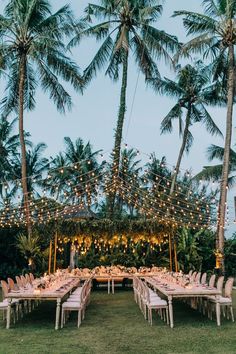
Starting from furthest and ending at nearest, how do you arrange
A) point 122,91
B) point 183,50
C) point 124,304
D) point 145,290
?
point 122,91
point 183,50
point 124,304
point 145,290

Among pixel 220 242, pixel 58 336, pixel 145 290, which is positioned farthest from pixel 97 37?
pixel 58 336

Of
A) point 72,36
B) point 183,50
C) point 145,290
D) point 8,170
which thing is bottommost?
point 145,290

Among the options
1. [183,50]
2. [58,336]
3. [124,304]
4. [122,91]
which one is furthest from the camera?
[122,91]

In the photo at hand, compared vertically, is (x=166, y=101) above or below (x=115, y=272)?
above

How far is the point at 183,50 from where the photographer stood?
57.8 ft

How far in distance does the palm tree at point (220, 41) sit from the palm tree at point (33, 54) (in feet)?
15.2

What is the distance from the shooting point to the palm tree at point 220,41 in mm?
16547

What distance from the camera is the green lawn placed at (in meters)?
6.64

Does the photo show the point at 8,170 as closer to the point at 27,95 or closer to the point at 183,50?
the point at 27,95

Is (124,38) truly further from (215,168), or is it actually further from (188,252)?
(215,168)

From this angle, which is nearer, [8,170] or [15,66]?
[15,66]

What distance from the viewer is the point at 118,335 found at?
305 inches

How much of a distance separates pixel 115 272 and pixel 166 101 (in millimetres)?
12885

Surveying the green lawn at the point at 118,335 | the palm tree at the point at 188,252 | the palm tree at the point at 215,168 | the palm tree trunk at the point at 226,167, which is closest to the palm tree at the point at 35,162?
the palm tree at the point at 215,168
